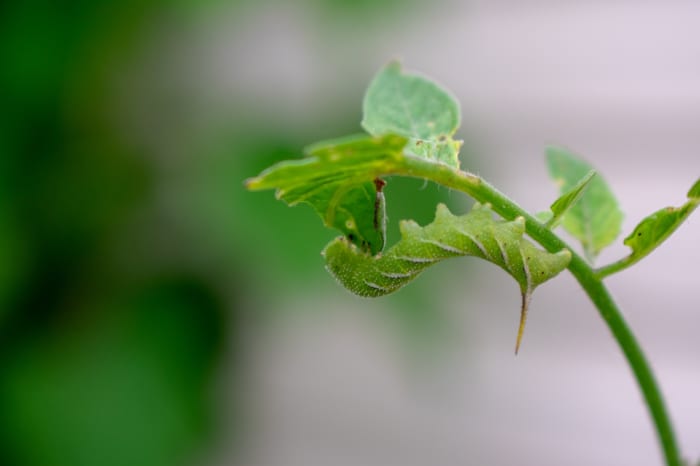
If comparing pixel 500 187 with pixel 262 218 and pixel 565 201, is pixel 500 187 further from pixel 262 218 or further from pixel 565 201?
pixel 565 201

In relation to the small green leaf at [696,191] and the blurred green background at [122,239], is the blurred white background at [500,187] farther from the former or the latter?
the small green leaf at [696,191]

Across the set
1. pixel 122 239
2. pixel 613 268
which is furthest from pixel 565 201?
pixel 122 239

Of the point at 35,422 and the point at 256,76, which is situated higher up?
the point at 256,76

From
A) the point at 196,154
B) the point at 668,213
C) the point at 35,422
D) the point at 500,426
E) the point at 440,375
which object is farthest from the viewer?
the point at 500,426

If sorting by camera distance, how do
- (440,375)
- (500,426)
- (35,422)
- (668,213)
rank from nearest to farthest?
(668,213)
(35,422)
(440,375)
(500,426)

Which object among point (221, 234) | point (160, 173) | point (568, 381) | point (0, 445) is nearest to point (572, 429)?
point (568, 381)

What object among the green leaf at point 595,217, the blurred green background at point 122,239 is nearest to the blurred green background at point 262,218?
the blurred green background at point 122,239

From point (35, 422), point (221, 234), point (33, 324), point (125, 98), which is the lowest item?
point (35, 422)

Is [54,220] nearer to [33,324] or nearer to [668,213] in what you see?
[33,324]
